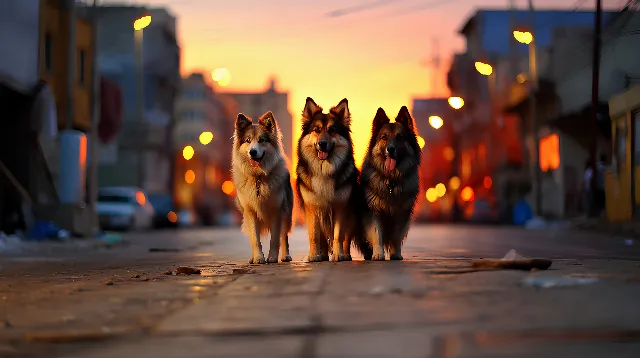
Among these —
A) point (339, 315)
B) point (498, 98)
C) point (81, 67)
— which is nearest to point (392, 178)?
point (339, 315)

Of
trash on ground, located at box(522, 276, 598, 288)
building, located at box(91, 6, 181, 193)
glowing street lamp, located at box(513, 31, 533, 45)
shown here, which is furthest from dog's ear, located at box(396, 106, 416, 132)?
building, located at box(91, 6, 181, 193)

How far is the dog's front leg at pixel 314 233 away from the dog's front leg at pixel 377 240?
1.89ft

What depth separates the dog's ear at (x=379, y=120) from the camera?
10930 mm

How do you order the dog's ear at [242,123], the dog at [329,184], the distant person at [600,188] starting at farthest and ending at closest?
the distant person at [600,188]
the dog's ear at [242,123]
the dog at [329,184]

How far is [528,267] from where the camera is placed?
842cm

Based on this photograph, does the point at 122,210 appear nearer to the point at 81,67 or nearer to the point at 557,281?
the point at 81,67

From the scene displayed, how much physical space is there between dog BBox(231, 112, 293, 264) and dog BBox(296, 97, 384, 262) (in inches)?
11.8

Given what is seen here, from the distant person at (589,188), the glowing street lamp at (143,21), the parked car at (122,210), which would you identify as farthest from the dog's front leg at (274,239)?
the parked car at (122,210)

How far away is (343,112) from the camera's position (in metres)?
10.8

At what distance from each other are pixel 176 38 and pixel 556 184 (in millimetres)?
43867

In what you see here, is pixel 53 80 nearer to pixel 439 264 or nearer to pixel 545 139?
pixel 439 264

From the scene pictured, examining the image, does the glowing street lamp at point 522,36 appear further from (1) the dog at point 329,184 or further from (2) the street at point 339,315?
(2) the street at point 339,315

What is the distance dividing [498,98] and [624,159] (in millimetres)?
40734

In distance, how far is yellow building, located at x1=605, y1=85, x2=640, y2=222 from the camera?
25125 millimetres
